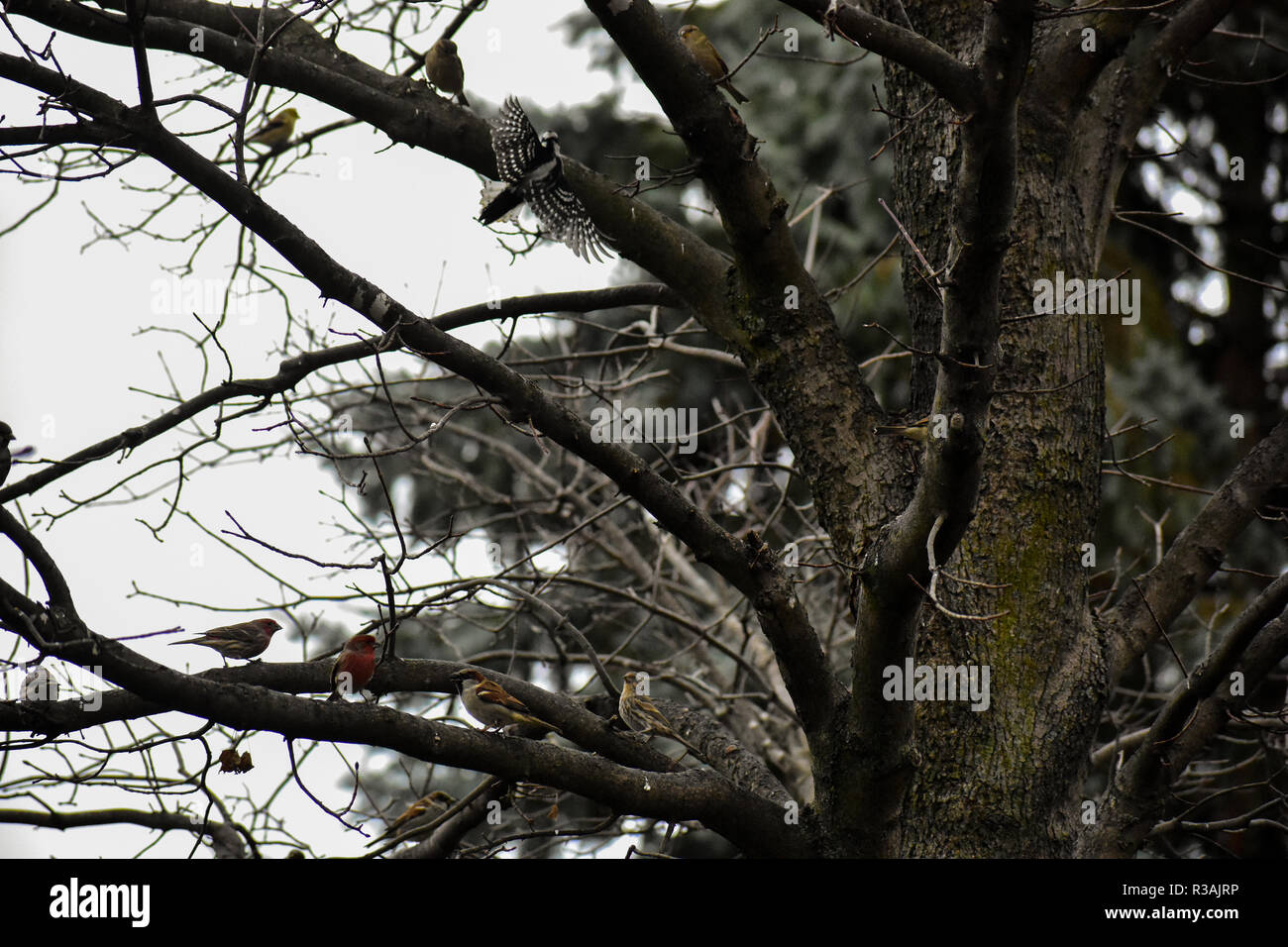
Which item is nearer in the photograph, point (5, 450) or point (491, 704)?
point (5, 450)

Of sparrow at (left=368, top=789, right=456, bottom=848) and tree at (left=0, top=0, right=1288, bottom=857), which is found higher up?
tree at (left=0, top=0, right=1288, bottom=857)

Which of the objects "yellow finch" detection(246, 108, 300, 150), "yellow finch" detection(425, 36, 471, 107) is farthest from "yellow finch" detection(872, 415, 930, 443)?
"yellow finch" detection(246, 108, 300, 150)

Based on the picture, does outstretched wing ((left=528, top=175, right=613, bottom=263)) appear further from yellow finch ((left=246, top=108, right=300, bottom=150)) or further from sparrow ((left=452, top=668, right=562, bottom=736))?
yellow finch ((left=246, top=108, right=300, bottom=150))

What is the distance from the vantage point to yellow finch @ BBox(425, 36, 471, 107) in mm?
4812

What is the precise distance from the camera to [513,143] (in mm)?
4320

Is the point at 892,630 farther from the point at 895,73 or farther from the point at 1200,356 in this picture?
the point at 1200,356

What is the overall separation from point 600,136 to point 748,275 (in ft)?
32.0

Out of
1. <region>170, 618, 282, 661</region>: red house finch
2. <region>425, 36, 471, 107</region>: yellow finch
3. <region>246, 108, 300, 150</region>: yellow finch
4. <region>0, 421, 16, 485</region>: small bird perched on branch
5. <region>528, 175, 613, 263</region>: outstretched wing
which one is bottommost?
<region>170, 618, 282, 661</region>: red house finch

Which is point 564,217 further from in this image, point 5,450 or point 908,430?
point 5,450

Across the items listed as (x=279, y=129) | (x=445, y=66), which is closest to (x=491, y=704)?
(x=445, y=66)

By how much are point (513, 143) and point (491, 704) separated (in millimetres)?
2029

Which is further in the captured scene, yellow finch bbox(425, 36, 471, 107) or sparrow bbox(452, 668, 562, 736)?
yellow finch bbox(425, 36, 471, 107)
